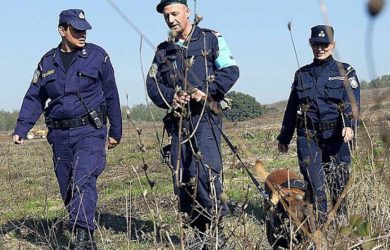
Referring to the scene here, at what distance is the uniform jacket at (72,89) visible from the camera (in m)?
5.30

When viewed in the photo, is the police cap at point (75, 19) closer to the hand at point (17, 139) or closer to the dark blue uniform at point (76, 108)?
the dark blue uniform at point (76, 108)

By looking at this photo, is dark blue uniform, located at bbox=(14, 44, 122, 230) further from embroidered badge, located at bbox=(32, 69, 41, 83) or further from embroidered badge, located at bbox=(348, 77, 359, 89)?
embroidered badge, located at bbox=(348, 77, 359, 89)

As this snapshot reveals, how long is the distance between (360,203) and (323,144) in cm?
175

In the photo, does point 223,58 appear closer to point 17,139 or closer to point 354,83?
point 354,83

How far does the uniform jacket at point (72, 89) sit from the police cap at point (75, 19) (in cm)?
20

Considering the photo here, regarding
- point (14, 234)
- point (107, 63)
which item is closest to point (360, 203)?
point (107, 63)

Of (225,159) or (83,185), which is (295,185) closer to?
(83,185)

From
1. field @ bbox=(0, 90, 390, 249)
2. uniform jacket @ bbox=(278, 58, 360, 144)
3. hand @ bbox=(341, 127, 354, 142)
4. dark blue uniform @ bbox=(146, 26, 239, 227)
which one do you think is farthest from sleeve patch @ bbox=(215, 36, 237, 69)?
hand @ bbox=(341, 127, 354, 142)

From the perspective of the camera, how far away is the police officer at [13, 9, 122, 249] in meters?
5.24

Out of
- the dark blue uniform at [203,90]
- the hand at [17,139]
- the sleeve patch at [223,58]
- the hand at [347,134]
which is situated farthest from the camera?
the hand at [17,139]

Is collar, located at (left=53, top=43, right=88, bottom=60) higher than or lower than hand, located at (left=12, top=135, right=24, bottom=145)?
higher

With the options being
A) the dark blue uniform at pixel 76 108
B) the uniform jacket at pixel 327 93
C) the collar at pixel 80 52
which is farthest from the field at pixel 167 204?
the collar at pixel 80 52

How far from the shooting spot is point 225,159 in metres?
12.5

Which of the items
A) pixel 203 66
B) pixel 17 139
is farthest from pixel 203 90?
pixel 17 139
